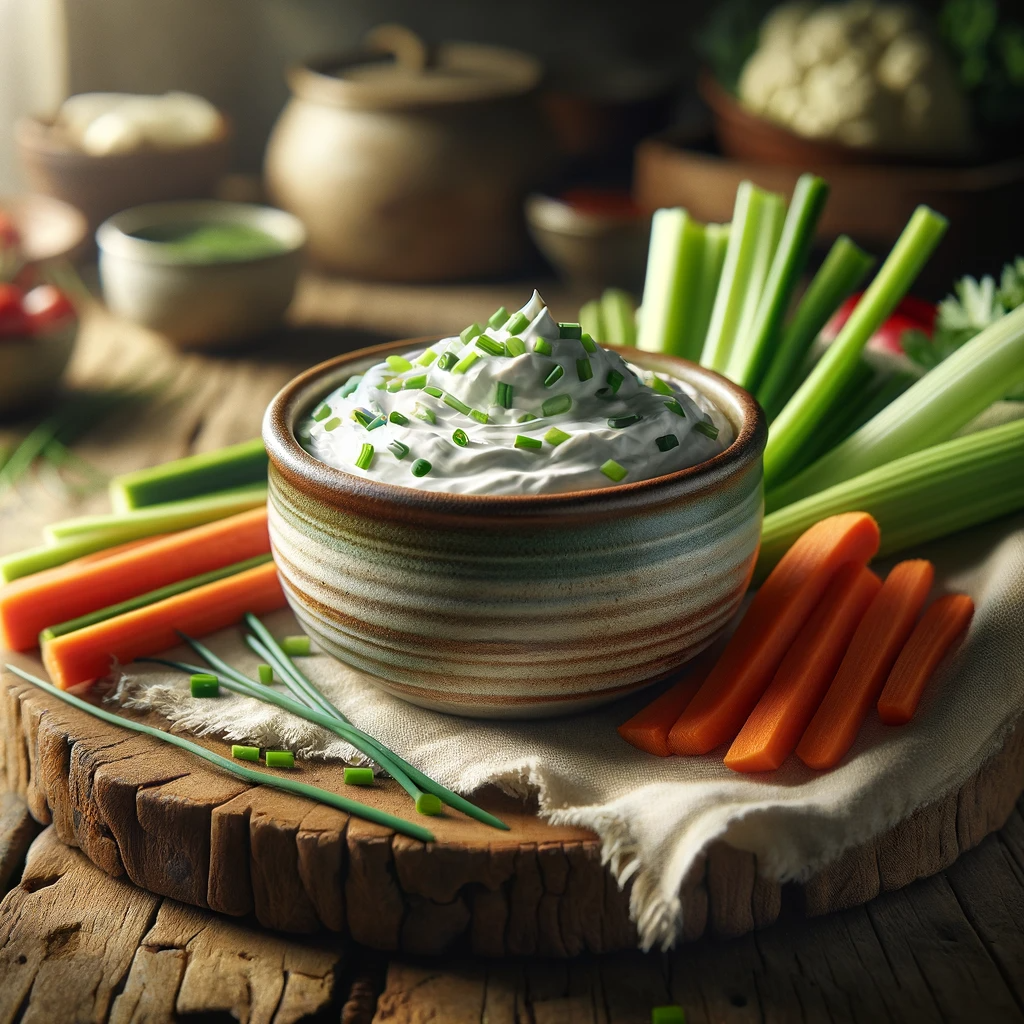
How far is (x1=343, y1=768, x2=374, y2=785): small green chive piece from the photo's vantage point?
5.34ft

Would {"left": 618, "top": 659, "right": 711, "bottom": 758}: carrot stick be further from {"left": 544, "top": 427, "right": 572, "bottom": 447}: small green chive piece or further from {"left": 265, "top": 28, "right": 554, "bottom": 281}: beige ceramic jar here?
{"left": 265, "top": 28, "right": 554, "bottom": 281}: beige ceramic jar

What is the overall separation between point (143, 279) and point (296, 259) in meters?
0.44

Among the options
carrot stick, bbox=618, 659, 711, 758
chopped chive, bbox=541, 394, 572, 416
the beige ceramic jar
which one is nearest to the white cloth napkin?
carrot stick, bbox=618, 659, 711, 758

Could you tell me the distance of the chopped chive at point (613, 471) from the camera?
1.59 metres

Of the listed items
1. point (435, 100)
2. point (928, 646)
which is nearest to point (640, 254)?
point (435, 100)

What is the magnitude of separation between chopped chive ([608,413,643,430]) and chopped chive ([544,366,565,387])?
0.30 ft

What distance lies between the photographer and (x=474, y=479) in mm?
1581

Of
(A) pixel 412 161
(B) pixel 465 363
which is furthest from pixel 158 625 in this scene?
(A) pixel 412 161

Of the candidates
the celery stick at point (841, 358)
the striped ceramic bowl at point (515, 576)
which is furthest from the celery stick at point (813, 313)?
the striped ceramic bowl at point (515, 576)

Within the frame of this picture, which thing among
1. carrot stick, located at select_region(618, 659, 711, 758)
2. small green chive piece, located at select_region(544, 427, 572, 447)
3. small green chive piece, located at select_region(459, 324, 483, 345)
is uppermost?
small green chive piece, located at select_region(459, 324, 483, 345)

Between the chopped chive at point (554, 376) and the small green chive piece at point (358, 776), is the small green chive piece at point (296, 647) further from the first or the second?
the chopped chive at point (554, 376)

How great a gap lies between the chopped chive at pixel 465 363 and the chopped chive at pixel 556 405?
0.12m

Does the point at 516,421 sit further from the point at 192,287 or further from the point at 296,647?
the point at 192,287

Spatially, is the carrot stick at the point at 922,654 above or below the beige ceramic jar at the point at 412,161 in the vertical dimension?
above
